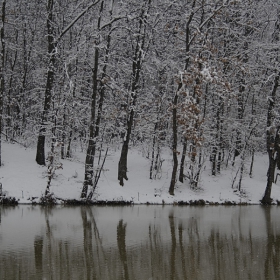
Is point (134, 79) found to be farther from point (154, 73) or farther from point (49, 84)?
point (49, 84)

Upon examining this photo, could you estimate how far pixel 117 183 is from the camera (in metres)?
23.6

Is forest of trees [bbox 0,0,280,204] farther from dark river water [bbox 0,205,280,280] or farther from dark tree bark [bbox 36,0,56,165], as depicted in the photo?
dark river water [bbox 0,205,280,280]

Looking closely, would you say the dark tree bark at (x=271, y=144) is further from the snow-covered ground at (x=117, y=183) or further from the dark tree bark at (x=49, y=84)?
the dark tree bark at (x=49, y=84)

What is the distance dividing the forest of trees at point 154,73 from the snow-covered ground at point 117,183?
738mm

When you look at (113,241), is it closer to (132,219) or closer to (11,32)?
(132,219)

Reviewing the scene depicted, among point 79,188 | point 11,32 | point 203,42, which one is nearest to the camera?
point 79,188

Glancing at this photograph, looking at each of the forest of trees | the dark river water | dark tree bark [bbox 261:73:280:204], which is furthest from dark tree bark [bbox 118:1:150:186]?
dark tree bark [bbox 261:73:280:204]

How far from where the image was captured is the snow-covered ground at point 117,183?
21.0m

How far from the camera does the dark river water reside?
940cm

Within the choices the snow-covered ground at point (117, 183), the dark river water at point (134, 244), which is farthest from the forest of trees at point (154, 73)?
the dark river water at point (134, 244)

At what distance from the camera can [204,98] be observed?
89.7 feet

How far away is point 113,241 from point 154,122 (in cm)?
1396

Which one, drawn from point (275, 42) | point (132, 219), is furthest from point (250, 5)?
point (132, 219)

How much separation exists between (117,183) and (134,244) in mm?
11336
